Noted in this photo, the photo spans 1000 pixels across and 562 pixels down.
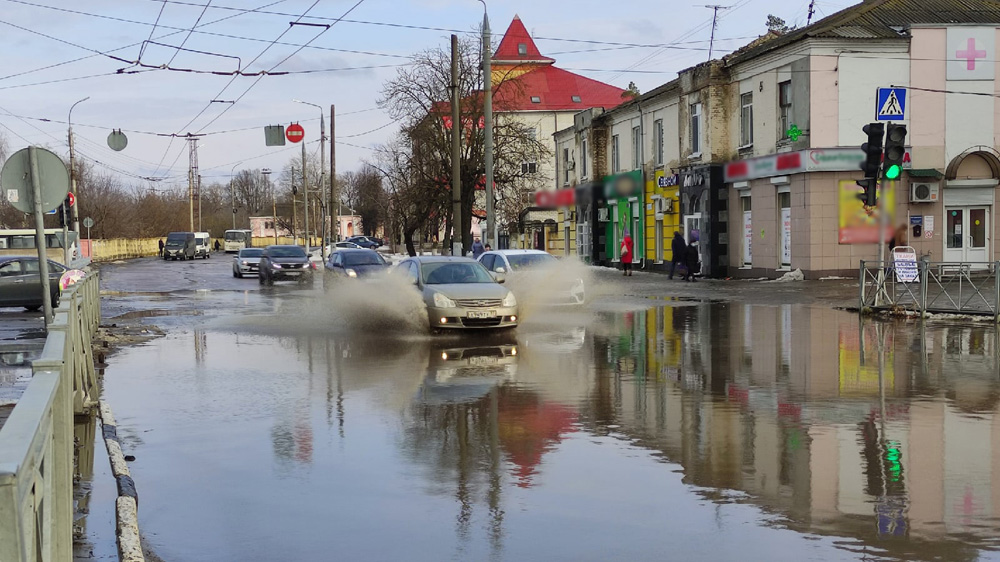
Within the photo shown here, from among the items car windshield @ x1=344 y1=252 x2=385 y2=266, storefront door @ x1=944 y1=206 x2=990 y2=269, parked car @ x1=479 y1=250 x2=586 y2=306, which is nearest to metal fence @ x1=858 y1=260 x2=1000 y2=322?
parked car @ x1=479 y1=250 x2=586 y2=306

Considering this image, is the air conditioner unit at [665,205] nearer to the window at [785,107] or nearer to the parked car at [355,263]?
the window at [785,107]

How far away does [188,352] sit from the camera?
17.5m

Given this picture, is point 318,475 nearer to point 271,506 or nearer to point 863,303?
point 271,506

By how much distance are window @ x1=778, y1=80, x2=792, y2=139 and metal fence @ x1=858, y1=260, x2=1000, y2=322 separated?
13798mm

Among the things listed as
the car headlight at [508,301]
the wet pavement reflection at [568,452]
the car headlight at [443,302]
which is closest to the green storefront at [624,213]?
the car headlight at [508,301]

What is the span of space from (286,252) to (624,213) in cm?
1701

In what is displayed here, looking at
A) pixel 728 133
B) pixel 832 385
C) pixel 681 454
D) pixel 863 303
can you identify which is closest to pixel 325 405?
pixel 681 454

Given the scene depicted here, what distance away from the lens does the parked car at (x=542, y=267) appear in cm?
2589

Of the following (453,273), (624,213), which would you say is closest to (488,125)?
(453,273)

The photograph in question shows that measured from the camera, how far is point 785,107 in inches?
1436

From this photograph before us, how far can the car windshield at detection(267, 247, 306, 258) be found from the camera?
4434 cm

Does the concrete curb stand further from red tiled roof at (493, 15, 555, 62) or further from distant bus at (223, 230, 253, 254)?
distant bus at (223, 230, 253, 254)

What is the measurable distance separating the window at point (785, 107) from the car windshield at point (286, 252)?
64.6 ft

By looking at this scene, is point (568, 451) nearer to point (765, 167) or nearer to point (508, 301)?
point (508, 301)
